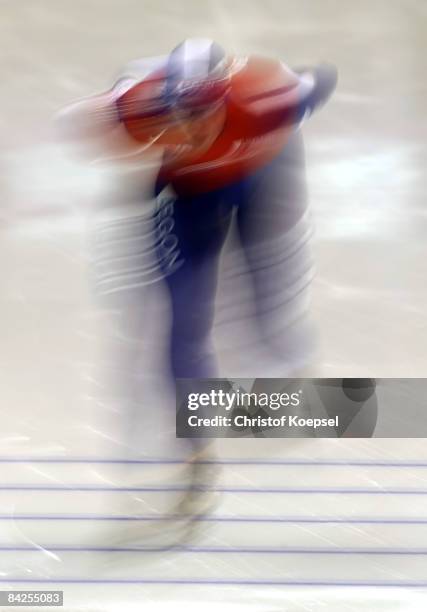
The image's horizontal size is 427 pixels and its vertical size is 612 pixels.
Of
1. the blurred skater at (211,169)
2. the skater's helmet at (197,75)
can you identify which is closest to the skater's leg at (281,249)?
the blurred skater at (211,169)

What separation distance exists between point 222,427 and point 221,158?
2.06 feet

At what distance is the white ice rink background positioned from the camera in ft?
7.16

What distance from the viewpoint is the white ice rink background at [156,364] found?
2.18 metres

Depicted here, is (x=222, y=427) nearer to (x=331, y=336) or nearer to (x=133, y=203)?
(x=331, y=336)

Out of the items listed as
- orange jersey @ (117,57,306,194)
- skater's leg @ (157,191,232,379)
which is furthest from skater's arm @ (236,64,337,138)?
skater's leg @ (157,191,232,379)

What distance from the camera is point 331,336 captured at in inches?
86.4

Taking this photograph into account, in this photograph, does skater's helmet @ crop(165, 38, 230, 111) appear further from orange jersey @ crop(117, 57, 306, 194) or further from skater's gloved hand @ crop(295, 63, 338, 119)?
skater's gloved hand @ crop(295, 63, 338, 119)

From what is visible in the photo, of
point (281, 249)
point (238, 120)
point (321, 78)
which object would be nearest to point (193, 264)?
point (281, 249)

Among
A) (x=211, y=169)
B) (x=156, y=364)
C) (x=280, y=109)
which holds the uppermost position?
(x=280, y=109)

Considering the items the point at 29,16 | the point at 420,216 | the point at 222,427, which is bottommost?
the point at 222,427

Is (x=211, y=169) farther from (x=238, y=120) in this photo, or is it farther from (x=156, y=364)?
(x=156, y=364)

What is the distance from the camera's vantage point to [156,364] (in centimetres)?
221

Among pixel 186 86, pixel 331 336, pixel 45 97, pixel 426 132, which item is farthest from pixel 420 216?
pixel 45 97

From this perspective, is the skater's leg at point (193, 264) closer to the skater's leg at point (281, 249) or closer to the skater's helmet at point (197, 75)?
the skater's leg at point (281, 249)
